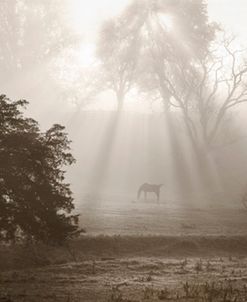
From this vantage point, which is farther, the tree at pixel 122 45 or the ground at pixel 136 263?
the tree at pixel 122 45

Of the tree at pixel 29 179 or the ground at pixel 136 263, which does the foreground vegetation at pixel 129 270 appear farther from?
the tree at pixel 29 179

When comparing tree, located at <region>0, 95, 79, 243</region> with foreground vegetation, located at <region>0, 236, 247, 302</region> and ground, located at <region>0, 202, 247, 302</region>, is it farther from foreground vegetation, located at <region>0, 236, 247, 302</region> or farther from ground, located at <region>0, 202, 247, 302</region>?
ground, located at <region>0, 202, 247, 302</region>

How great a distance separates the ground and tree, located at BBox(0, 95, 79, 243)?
165 centimetres

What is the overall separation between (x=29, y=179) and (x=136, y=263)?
5849 millimetres

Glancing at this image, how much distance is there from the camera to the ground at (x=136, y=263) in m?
16.6

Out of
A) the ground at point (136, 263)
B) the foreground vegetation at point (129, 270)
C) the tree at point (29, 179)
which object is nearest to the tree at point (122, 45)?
the ground at point (136, 263)

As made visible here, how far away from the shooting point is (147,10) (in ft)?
198

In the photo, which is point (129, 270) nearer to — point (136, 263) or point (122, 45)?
point (136, 263)

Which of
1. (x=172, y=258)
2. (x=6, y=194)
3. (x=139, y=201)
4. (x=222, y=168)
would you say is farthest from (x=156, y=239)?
(x=222, y=168)

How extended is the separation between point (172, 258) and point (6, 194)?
8.58 m

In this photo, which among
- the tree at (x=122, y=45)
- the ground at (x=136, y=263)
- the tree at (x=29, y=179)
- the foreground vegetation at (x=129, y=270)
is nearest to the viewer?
the foreground vegetation at (x=129, y=270)

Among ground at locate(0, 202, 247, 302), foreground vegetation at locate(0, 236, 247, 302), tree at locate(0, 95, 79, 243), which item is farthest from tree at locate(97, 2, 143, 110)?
tree at locate(0, 95, 79, 243)

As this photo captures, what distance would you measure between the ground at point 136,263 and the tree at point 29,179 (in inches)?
65.1

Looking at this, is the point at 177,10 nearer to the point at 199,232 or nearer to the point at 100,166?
the point at 100,166
